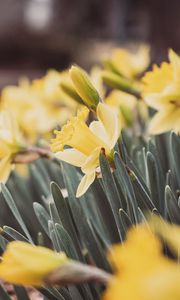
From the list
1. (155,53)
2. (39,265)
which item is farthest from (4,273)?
(155,53)

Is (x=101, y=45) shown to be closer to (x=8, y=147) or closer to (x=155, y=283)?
(x=8, y=147)

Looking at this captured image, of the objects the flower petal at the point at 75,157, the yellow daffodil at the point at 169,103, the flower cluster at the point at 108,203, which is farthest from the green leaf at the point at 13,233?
the yellow daffodil at the point at 169,103

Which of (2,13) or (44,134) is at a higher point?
(2,13)

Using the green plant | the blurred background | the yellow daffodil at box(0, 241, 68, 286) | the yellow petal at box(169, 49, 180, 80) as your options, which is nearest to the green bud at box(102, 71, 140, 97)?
the green plant

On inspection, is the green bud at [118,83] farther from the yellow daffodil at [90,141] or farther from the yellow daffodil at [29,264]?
the yellow daffodil at [29,264]

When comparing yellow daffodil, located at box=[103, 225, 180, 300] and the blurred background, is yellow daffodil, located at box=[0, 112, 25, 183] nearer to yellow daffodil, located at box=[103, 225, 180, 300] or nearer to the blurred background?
yellow daffodil, located at box=[103, 225, 180, 300]

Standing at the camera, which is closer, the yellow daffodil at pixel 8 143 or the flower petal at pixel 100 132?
the flower petal at pixel 100 132
